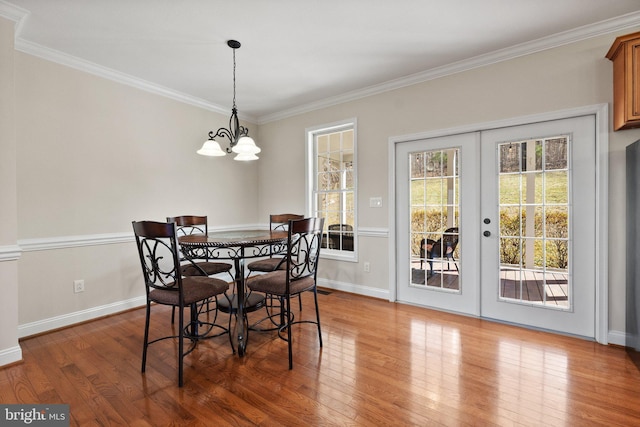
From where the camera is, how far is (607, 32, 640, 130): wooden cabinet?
7.03 ft

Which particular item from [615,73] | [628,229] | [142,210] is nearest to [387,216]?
[628,229]

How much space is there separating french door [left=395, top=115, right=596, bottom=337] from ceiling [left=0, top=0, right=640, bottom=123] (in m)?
0.79

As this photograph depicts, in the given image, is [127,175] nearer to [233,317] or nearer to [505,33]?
[233,317]

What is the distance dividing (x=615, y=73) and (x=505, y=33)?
0.88 m

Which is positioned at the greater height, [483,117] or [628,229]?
[483,117]

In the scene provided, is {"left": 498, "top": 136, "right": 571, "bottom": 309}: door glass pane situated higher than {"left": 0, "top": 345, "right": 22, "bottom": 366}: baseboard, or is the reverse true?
{"left": 498, "top": 136, "right": 571, "bottom": 309}: door glass pane

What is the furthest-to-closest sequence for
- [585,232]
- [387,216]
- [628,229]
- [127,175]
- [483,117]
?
[387,216], [127,175], [483,117], [585,232], [628,229]

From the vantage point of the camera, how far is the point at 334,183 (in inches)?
168

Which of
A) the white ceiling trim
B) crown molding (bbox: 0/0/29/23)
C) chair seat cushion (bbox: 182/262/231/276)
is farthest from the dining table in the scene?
the white ceiling trim

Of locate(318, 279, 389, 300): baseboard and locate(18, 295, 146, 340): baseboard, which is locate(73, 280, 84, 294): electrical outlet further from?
locate(318, 279, 389, 300): baseboard

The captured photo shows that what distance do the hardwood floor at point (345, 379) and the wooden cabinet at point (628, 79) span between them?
5.82ft

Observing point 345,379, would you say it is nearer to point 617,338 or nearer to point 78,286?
point 617,338

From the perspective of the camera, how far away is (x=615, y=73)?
93.2 inches

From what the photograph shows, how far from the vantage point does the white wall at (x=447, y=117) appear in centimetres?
246
